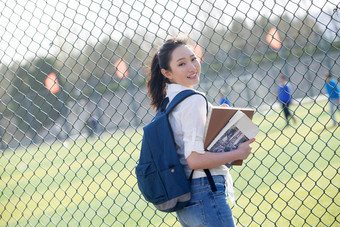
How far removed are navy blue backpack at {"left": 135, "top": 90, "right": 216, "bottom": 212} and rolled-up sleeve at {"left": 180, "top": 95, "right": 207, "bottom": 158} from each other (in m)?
0.06

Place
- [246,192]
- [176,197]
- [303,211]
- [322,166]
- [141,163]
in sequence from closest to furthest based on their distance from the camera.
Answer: [176,197] → [141,163] → [303,211] → [246,192] → [322,166]

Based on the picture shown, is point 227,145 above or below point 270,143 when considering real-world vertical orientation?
above

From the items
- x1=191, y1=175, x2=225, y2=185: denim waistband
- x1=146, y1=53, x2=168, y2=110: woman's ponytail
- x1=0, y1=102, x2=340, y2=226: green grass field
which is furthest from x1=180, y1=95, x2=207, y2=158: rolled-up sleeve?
x1=0, y1=102, x2=340, y2=226: green grass field

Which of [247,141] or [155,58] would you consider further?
[155,58]

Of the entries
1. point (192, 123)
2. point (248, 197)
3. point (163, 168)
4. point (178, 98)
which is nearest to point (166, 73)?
point (178, 98)

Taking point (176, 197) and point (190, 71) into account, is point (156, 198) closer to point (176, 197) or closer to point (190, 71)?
point (176, 197)

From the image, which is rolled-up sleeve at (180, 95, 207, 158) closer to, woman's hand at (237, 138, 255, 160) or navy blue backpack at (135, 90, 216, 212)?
navy blue backpack at (135, 90, 216, 212)

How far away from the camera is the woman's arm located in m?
2.14

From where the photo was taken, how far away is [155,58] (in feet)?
8.56

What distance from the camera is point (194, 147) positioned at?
2.13 meters

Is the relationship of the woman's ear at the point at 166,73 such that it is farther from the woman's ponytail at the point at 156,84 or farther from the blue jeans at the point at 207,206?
the blue jeans at the point at 207,206

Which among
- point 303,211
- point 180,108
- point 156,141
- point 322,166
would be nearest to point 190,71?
point 180,108

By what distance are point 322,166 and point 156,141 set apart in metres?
4.95

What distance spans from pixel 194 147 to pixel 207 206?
348mm
